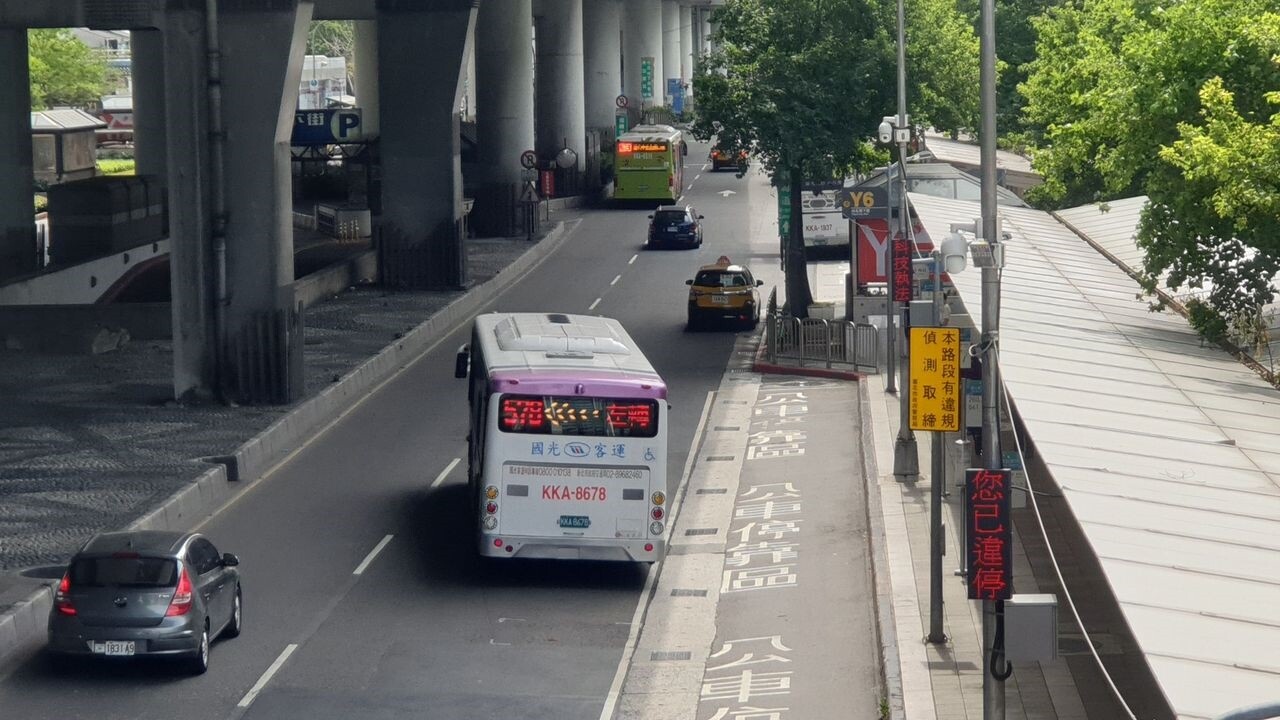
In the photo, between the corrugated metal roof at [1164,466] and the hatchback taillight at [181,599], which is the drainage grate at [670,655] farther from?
the hatchback taillight at [181,599]

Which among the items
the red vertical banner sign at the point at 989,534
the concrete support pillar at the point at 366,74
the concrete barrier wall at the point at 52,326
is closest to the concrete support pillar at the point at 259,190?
the concrete barrier wall at the point at 52,326

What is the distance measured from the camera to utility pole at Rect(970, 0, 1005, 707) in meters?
14.5

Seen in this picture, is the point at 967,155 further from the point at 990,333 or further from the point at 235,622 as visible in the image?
the point at 990,333

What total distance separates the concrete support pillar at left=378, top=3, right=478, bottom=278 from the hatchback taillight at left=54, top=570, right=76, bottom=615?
30609 millimetres

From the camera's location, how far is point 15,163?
51.4 meters

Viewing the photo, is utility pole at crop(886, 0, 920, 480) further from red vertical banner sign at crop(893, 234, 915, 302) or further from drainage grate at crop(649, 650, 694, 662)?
drainage grate at crop(649, 650, 694, 662)

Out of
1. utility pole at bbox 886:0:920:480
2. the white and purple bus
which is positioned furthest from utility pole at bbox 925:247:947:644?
the white and purple bus

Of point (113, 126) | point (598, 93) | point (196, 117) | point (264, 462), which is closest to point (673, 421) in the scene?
point (264, 462)

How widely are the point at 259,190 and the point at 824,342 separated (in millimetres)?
14618

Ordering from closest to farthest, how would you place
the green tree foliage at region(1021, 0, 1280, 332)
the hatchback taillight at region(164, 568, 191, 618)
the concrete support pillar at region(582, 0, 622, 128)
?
the hatchback taillight at region(164, 568, 191, 618)
the green tree foliage at region(1021, 0, 1280, 332)
the concrete support pillar at region(582, 0, 622, 128)

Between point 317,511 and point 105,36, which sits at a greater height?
point 105,36

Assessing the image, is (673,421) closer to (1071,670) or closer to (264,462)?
(264,462)

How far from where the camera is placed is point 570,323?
80.5ft

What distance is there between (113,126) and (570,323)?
4138 inches
